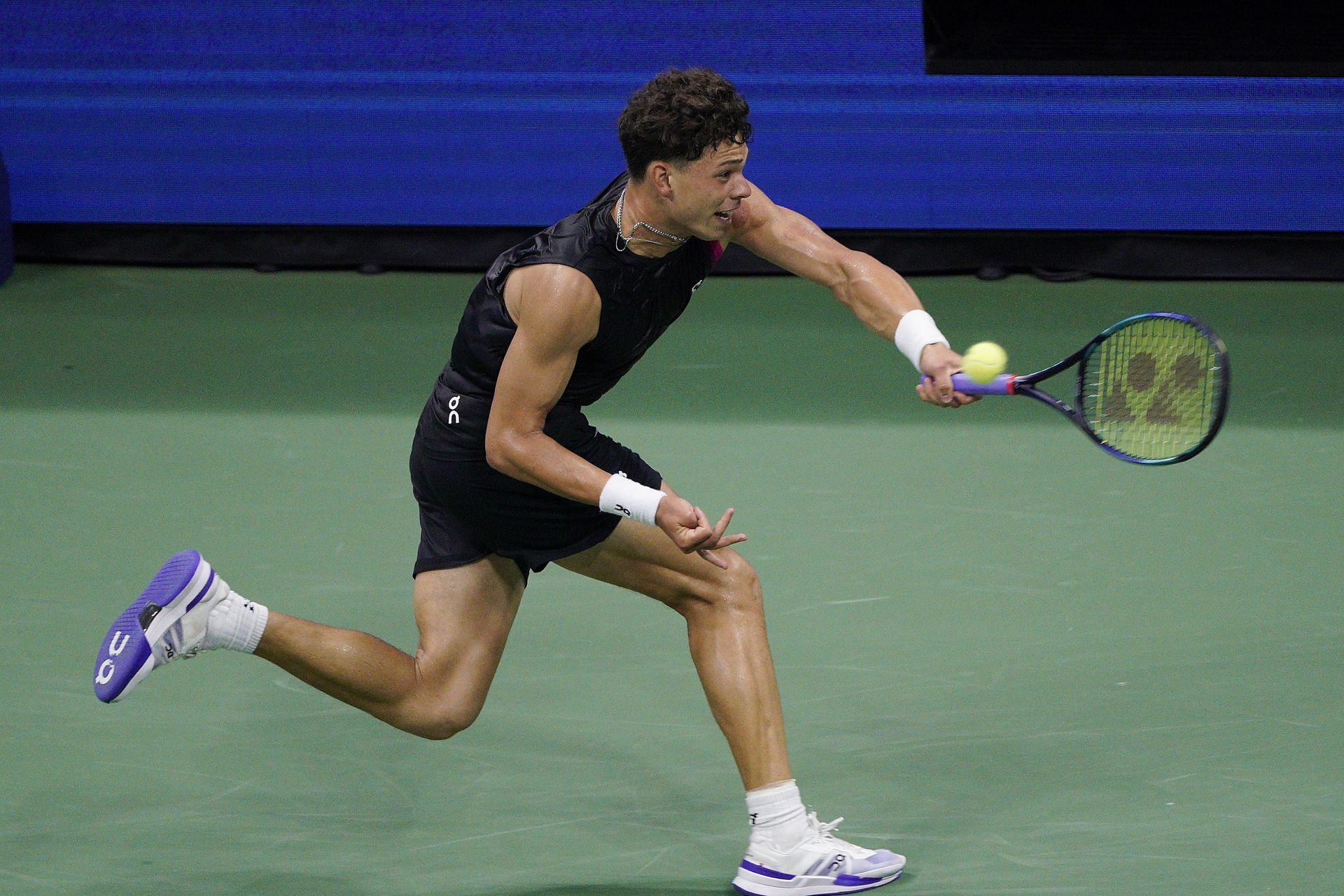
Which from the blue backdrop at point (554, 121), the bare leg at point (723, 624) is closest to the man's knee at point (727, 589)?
the bare leg at point (723, 624)

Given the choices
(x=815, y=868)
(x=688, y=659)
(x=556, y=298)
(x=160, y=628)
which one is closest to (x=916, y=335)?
(x=556, y=298)

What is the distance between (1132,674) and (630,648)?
1296 mm

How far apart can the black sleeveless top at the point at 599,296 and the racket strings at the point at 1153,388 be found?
0.85 m

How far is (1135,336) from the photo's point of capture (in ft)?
10.7

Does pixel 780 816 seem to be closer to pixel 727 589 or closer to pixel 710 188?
pixel 727 589

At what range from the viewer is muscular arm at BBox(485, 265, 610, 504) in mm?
3096

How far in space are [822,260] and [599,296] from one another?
0.54 metres

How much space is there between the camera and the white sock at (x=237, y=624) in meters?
3.33

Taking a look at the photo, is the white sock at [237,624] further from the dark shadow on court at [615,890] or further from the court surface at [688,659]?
the dark shadow on court at [615,890]

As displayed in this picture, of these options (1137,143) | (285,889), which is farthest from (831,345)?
(285,889)

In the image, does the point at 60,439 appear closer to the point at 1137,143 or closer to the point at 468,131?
the point at 468,131

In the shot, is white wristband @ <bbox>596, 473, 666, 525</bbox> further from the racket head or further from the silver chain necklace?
the racket head

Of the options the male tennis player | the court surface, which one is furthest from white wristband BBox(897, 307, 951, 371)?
the court surface

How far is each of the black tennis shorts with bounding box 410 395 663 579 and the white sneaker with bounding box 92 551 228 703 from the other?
0.46 meters
